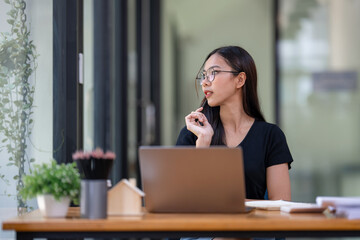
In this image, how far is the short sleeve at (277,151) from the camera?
2699 millimetres

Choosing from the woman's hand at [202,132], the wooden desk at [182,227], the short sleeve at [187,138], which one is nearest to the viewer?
the wooden desk at [182,227]

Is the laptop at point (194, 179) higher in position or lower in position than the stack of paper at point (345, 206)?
higher

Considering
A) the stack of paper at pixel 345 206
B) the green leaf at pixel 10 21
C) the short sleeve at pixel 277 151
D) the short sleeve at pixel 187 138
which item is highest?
the green leaf at pixel 10 21

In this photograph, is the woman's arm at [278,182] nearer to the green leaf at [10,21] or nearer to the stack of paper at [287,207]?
the stack of paper at [287,207]

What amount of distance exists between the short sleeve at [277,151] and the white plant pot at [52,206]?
3.52 feet

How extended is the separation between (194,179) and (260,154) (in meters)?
0.83

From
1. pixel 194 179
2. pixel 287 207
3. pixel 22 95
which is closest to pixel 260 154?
pixel 287 207

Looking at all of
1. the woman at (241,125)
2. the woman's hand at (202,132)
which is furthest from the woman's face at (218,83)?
the woman's hand at (202,132)

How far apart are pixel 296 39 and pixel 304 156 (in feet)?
3.82

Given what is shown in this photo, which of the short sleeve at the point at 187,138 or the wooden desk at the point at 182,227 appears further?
the short sleeve at the point at 187,138

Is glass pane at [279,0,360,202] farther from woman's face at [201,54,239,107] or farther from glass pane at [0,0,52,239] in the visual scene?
glass pane at [0,0,52,239]

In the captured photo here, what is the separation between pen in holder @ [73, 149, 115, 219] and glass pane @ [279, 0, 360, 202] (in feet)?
15.6

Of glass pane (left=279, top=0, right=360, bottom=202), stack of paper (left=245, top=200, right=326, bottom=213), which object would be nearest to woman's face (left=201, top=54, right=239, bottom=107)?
stack of paper (left=245, top=200, right=326, bottom=213)

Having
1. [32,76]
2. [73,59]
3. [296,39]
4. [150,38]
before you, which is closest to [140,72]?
[150,38]
